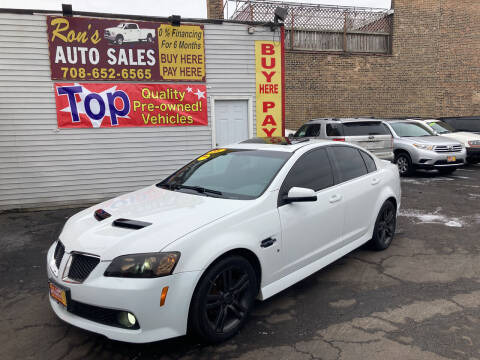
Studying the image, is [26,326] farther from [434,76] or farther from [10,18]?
[434,76]

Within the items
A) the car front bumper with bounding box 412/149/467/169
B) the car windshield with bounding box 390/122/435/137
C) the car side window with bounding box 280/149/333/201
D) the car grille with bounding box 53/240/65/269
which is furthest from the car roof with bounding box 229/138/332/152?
the car windshield with bounding box 390/122/435/137

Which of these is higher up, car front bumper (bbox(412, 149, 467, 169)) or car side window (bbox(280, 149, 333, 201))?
car side window (bbox(280, 149, 333, 201))

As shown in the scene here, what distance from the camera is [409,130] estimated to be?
1176cm

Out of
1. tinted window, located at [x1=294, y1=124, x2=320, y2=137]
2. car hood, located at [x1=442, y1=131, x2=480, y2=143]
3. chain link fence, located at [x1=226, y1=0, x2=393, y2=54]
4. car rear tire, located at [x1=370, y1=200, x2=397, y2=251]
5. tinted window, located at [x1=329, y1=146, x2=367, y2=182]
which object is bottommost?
car rear tire, located at [x1=370, y1=200, x2=397, y2=251]

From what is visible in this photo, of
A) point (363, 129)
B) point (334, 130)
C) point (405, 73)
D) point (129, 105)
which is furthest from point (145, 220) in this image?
point (405, 73)

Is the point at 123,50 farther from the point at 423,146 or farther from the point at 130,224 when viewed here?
the point at 423,146

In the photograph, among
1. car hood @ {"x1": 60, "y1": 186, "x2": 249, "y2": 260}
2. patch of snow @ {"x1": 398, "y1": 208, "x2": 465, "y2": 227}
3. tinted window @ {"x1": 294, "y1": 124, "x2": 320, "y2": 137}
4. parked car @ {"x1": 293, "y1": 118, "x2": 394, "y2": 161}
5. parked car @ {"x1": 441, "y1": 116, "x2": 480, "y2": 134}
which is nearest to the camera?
car hood @ {"x1": 60, "y1": 186, "x2": 249, "y2": 260}

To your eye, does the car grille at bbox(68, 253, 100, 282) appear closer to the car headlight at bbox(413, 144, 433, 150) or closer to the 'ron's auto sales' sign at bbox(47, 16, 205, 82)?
the 'ron's auto sales' sign at bbox(47, 16, 205, 82)

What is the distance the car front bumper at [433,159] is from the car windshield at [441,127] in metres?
2.23

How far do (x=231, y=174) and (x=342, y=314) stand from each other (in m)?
1.72

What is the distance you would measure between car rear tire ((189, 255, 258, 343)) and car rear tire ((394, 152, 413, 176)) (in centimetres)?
934

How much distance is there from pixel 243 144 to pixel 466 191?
687 centimetres

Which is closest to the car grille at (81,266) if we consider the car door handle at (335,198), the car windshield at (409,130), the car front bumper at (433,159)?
the car door handle at (335,198)

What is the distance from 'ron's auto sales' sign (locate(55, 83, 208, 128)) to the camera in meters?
8.01
